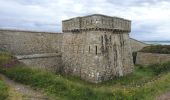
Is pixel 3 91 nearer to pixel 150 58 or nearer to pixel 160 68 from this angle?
pixel 160 68

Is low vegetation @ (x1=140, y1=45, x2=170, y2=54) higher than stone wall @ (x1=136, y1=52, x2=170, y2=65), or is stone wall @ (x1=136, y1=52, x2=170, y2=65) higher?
low vegetation @ (x1=140, y1=45, x2=170, y2=54)

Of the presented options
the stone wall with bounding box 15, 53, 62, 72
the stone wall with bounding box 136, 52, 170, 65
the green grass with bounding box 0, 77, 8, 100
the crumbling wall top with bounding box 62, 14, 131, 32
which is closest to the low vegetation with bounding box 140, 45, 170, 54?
the stone wall with bounding box 136, 52, 170, 65

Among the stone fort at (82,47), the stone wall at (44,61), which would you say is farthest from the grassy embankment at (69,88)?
the stone fort at (82,47)

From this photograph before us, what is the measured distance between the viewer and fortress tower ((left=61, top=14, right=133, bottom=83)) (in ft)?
79.2

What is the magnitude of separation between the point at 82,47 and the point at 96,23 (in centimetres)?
339

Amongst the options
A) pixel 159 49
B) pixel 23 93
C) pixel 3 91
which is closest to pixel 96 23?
pixel 23 93

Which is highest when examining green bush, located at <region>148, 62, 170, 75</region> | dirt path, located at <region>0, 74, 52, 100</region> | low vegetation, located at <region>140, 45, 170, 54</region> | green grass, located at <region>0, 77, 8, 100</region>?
low vegetation, located at <region>140, 45, 170, 54</region>

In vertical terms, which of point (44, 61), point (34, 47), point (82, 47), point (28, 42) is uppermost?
point (28, 42)

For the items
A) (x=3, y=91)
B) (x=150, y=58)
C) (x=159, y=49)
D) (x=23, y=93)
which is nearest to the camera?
(x=3, y=91)

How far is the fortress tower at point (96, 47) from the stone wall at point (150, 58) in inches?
238

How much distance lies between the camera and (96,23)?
78.5 ft

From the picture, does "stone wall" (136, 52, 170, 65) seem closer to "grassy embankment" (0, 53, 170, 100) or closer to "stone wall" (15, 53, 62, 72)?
"stone wall" (15, 53, 62, 72)

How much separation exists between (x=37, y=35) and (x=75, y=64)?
660 centimetres

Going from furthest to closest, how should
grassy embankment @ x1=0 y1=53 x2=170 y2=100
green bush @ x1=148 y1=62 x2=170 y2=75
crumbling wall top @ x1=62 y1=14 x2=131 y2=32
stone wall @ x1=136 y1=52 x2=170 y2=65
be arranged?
1. stone wall @ x1=136 y1=52 x2=170 y2=65
2. green bush @ x1=148 y1=62 x2=170 y2=75
3. crumbling wall top @ x1=62 y1=14 x2=131 y2=32
4. grassy embankment @ x1=0 y1=53 x2=170 y2=100
